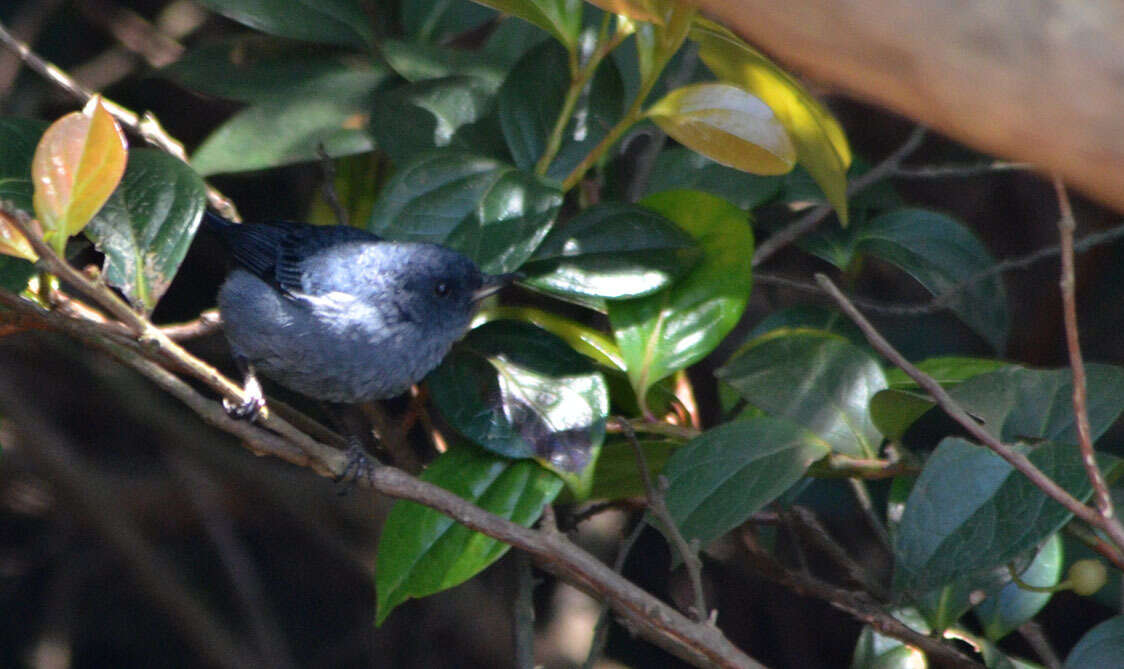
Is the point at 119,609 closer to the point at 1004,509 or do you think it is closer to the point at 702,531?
the point at 702,531

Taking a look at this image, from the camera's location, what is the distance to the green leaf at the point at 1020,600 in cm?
185

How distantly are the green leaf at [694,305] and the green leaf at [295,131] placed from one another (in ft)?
2.41

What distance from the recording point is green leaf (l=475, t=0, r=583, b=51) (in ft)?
5.94

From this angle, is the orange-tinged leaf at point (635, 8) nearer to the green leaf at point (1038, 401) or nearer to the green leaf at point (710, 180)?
the green leaf at point (710, 180)

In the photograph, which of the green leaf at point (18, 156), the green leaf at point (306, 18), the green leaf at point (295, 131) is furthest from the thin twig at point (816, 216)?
the green leaf at point (18, 156)

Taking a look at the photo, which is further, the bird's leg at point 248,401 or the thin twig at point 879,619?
the bird's leg at point 248,401

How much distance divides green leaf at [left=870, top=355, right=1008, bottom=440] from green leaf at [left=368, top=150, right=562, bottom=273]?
63 centimetres

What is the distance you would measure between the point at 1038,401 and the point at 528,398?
2.72ft

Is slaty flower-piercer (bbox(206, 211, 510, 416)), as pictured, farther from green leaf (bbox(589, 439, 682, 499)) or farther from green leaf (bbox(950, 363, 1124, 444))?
green leaf (bbox(950, 363, 1124, 444))

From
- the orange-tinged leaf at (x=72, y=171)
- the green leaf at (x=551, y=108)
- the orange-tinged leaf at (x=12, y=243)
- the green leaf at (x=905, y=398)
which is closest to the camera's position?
the orange-tinged leaf at (x=72, y=171)

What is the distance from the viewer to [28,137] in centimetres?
195

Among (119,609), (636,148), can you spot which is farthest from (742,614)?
(119,609)

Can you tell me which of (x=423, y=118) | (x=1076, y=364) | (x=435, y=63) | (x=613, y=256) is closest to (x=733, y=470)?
(x=613, y=256)

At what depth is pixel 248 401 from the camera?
1827 mm
